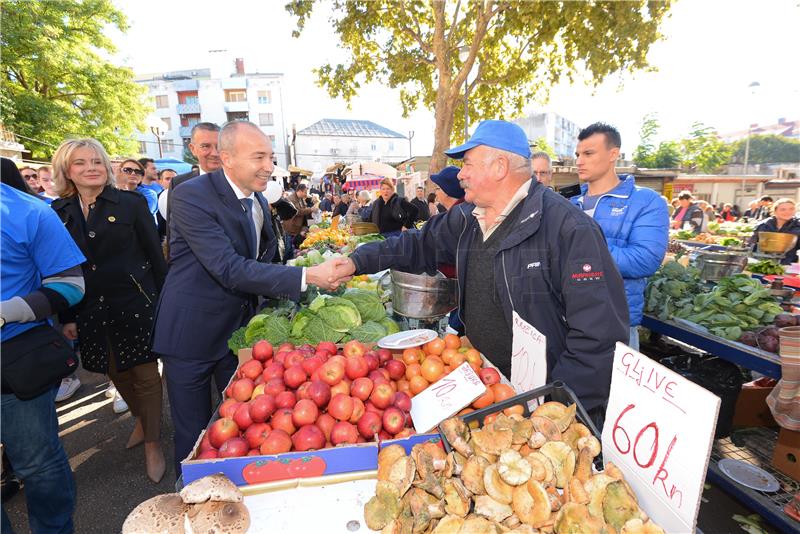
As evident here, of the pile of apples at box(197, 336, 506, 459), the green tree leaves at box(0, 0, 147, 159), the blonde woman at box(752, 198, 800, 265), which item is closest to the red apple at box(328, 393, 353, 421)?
the pile of apples at box(197, 336, 506, 459)

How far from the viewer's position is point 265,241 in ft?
10.0

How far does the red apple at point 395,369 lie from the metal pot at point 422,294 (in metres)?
0.55

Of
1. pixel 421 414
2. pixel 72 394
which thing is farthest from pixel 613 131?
pixel 72 394

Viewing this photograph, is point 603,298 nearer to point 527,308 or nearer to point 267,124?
point 527,308

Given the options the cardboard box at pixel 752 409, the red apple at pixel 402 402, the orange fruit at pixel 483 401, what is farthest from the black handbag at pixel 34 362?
the cardboard box at pixel 752 409

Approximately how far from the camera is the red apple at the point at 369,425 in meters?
1.60

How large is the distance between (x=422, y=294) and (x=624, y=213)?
171cm

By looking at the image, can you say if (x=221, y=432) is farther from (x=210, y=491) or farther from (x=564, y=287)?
(x=564, y=287)

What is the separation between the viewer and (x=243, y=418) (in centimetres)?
165

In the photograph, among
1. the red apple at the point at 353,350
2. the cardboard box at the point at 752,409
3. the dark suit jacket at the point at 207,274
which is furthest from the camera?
the cardboard box at the point at 752,409

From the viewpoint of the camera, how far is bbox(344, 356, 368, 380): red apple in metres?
1.87

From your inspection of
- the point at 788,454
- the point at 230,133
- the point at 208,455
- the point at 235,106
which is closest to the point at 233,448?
the point at 208,455

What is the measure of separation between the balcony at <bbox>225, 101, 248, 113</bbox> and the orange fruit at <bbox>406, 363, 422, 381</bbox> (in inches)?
2376

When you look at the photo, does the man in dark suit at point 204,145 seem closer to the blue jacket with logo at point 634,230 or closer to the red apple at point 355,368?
the red apple at point 355,368
